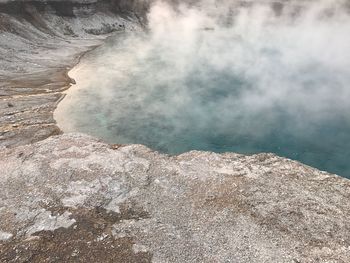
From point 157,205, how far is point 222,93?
67.5 feet

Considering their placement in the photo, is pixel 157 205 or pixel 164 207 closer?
pixel 164 207

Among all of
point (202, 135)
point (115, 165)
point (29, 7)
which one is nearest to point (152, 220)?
point (115, 165)

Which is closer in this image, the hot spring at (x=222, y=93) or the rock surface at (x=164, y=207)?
the rock surface at (x=164, y=207)

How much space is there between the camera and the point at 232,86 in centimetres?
4100

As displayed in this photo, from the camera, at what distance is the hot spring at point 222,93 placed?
3238 centimetres

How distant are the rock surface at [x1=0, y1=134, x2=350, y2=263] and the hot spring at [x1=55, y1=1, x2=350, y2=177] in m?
6.24

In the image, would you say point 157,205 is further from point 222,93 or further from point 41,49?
point 41,49

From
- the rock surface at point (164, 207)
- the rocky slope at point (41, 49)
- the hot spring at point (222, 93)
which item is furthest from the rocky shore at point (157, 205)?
the hot spring at point (222, 93)

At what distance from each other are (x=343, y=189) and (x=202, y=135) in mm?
12643

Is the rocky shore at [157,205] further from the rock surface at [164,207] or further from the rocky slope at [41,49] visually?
the rocky slope at [41,49]

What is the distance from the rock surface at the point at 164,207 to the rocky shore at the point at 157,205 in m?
0.06

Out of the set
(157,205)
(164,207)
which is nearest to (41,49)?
(157,205)

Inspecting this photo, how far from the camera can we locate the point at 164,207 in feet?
70.3

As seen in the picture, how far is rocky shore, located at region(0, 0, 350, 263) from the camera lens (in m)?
18.8
